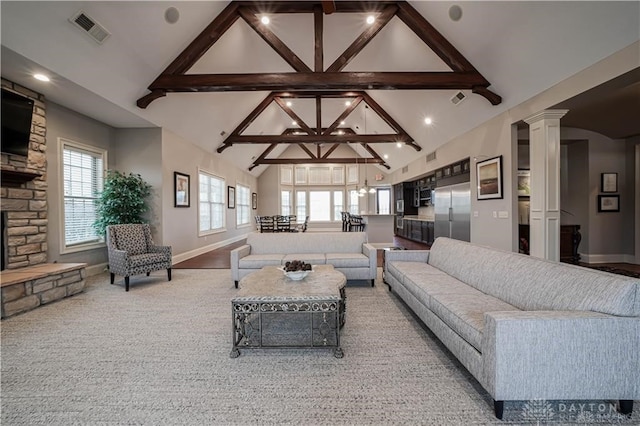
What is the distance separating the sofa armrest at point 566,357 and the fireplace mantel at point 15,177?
5622 mm

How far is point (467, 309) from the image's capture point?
2.02 meters

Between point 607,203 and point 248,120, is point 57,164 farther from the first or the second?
point 607,203

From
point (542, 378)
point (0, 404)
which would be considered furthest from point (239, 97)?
point (542, 378)

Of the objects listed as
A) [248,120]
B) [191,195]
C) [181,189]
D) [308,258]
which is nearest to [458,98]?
[308,258]

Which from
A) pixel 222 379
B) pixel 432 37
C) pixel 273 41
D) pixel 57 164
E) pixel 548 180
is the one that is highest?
pixel 273 41

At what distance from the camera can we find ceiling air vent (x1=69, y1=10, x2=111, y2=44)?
326 centimetres

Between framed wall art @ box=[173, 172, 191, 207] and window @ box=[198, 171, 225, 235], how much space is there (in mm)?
723

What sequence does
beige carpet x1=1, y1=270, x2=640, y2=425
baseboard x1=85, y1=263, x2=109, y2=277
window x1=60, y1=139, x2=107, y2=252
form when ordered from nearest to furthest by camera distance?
beige carpet x1=1, y1=270, x2=640, y2=425 → window x1=60, y1=139, x2=107, y2=252 → baseboard x1=85, y1=263, x2=109, y2=277

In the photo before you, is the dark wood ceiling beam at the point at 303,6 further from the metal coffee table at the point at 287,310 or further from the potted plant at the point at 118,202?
the metal coffee table at the point at 287,310

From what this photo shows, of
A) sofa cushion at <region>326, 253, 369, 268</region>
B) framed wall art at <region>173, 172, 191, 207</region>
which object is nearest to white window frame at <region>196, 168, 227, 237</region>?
framed wall art at <region>173, 172, 191, 207</region>

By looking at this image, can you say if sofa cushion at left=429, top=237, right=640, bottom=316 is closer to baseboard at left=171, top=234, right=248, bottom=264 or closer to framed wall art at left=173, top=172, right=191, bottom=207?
baseboard at left=171, top=234, right=248, bottom=264

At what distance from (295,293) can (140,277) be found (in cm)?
396

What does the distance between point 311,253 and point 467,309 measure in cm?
293

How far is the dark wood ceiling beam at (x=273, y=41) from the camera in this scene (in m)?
4.57
